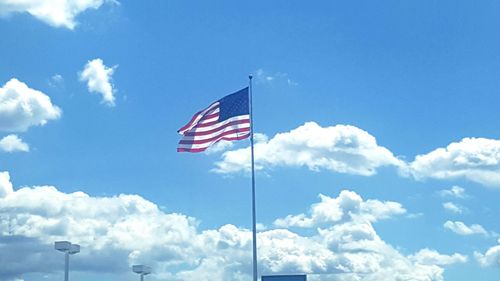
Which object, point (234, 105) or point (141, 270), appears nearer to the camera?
point (234, 105)

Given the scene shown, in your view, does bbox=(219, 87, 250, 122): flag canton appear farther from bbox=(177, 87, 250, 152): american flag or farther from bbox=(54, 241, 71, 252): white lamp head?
bbox=(54, 241, 71, 252): white lamp head

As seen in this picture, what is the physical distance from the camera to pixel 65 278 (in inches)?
2753

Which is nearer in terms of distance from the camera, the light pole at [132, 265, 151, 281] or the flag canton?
the flag canton

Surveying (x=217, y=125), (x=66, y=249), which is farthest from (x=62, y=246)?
(x=217, y=125)

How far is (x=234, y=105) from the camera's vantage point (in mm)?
46188

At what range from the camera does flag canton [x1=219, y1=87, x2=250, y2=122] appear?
4578 cm

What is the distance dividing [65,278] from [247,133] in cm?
3117

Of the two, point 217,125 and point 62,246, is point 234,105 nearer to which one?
point 217,125

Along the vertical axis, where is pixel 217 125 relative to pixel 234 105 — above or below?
below

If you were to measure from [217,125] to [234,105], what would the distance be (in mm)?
1705

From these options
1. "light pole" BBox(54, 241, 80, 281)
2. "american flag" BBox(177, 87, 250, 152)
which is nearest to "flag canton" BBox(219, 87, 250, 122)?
"american flag" BBox(177, 87, 250, 152)

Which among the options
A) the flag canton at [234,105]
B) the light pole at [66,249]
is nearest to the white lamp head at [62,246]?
the light pole at [66,249]

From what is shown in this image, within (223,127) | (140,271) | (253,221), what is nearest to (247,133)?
(223,127)

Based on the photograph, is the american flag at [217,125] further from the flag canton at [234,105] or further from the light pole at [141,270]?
the light pole at [141,270]
